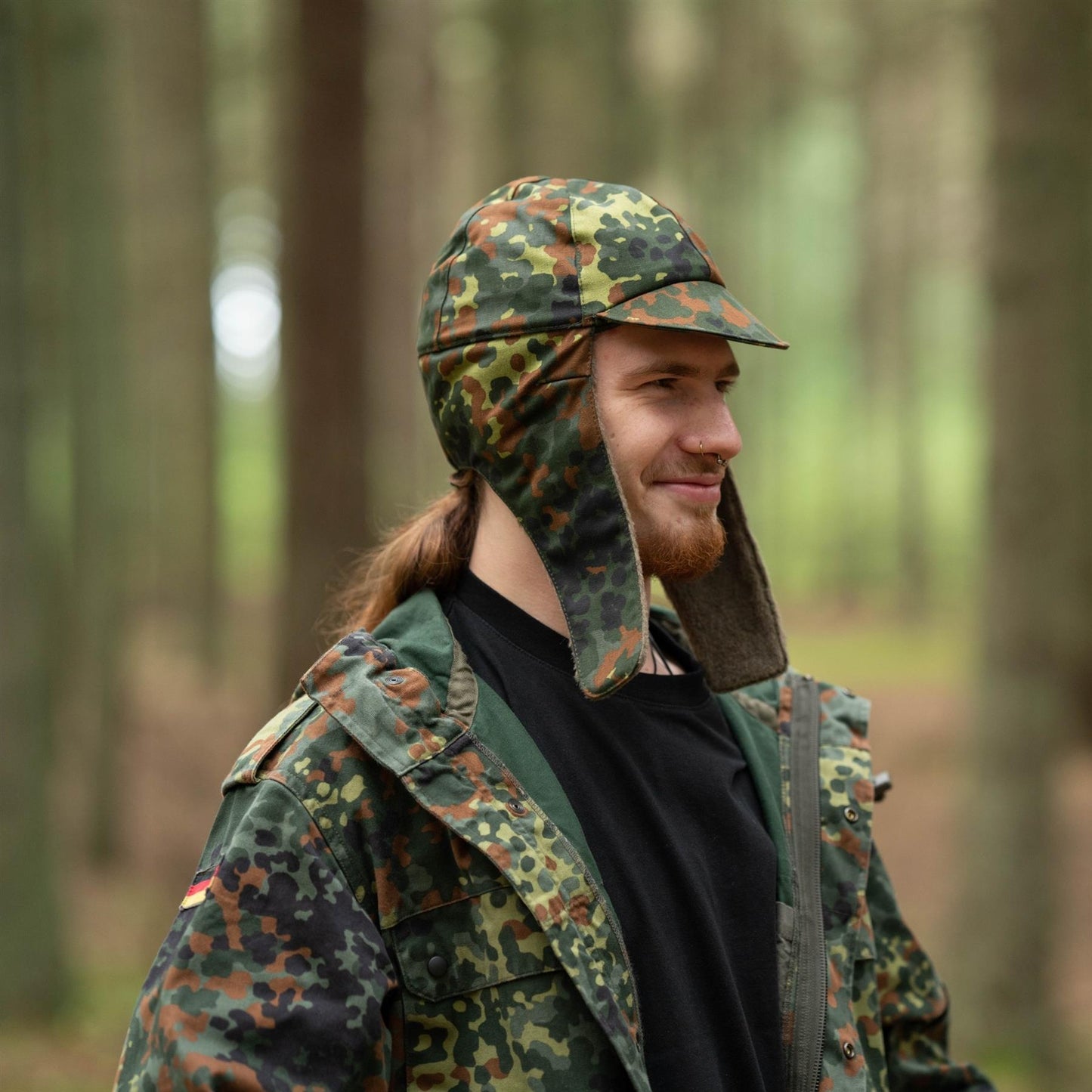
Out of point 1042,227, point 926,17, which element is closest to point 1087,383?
point 926,17

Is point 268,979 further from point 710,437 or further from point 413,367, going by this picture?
point 413,367

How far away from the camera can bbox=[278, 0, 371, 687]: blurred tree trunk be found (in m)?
7.21

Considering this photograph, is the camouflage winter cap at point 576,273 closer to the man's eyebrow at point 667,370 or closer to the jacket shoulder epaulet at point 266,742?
the man's eyebrow at point 667,370

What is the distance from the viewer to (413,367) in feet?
60.5

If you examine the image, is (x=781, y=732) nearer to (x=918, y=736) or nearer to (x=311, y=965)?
(x=311, y=965)

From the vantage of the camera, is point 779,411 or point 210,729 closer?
point 210,729

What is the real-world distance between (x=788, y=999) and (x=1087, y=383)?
965 cm

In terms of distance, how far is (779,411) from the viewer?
88.6ft

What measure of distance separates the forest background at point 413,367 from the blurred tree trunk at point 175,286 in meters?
0.07

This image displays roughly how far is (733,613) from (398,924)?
3.70 ft

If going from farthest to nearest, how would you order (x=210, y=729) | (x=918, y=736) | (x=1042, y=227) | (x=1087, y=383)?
(x=210, y=729) → (x=918, y=736) → (x=1087, y=383) → (x=1042, y=227)

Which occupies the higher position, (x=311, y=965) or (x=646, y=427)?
(x=646, y=427)

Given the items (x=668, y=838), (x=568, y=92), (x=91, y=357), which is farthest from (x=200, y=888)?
(x=568, y=92)

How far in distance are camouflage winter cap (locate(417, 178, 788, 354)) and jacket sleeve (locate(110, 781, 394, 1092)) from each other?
975 millimetres
